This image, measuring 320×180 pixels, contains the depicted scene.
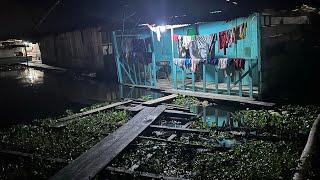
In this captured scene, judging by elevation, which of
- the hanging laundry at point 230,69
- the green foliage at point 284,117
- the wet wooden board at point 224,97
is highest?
the hanging laundry at point 230,69

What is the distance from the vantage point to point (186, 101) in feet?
41.0

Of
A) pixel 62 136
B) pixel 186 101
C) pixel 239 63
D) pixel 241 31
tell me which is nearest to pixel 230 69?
pixel 239 63

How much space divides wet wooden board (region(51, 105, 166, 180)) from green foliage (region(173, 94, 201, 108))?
2.38 m

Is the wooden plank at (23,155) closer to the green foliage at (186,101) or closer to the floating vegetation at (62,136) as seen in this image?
the floating vegetation at (62,136)

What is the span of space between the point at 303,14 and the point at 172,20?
6531 mm

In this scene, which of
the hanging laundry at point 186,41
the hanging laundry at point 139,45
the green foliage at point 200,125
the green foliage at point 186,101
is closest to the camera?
the green foliage at point 200,125

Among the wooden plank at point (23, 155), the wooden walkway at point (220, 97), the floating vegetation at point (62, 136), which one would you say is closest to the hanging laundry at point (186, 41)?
the wooden walkway at point (220, 97)

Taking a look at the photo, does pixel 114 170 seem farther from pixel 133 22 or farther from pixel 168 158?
pixel 133 22

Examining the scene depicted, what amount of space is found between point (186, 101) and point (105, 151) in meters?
6.33

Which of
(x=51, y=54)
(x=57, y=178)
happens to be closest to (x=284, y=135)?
(x=57, y=178)

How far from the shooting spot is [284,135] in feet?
24.6

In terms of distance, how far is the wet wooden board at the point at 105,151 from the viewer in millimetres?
5820

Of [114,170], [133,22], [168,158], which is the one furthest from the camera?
[133,22]

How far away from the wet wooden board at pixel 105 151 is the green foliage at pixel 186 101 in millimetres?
2381
